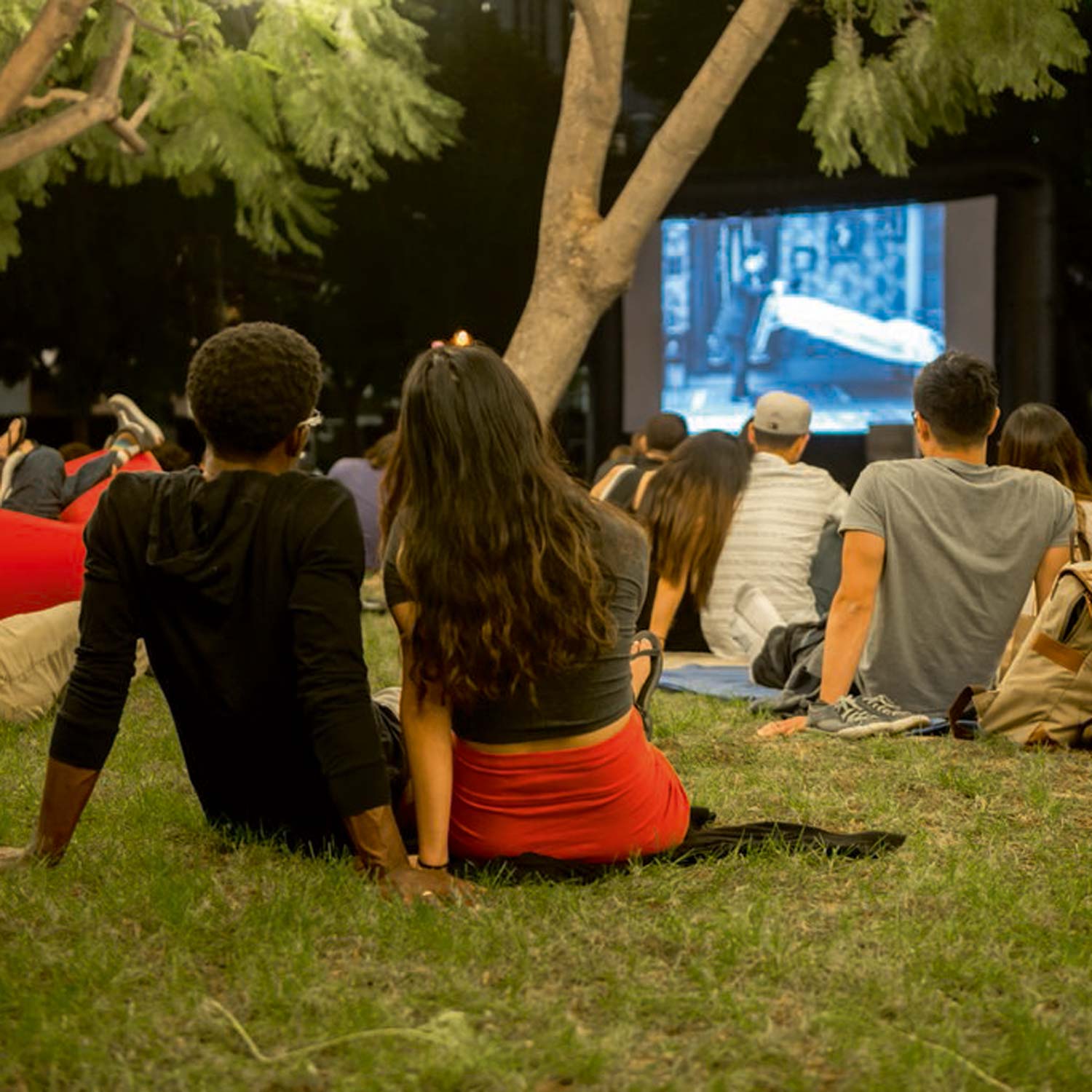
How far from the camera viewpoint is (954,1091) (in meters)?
2.42

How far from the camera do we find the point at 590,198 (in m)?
9.24

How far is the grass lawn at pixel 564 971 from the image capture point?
2.51 metres

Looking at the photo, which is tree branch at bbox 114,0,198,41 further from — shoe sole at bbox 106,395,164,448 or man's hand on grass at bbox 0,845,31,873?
man's hand on grass at bbox 0,845,31,873

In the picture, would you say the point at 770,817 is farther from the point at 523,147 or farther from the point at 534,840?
the point at 523,147

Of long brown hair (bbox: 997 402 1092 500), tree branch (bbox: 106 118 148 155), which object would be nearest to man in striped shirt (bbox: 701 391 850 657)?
long brown hair (bbox: 997 402 1092 500)

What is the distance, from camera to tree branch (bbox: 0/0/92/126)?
27.1ft

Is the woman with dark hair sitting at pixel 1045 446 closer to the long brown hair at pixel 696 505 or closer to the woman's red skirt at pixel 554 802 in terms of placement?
the long brown hair at pixel 696 505

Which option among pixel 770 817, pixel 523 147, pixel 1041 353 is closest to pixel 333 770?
pixel 770 817

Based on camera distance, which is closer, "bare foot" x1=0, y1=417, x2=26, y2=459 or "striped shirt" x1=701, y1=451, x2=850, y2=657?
"striped shirt" x1=701, y1=451, x2=850, y2=657

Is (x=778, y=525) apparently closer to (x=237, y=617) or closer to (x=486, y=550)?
(x=486, y=550)

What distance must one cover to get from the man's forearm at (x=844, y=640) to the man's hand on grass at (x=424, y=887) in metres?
2.48

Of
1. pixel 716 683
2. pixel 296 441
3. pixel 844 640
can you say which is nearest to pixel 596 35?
pixel 716 683

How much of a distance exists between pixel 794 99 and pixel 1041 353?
3.89 meters

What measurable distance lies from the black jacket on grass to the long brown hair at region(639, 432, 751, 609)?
3.92 metres
